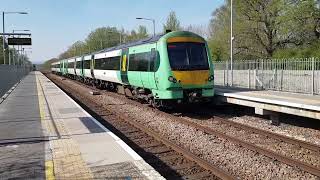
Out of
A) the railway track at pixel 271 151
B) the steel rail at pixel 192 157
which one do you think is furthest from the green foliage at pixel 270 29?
the steel rail at pixel 192 157

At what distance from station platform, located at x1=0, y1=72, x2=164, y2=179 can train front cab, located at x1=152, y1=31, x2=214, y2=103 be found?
322cm

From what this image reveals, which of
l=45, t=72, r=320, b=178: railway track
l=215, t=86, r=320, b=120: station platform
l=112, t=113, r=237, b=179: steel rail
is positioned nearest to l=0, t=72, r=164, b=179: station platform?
l=112, t=113, r=237, b=179: steel rail

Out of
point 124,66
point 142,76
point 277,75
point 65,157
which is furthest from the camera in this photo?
point 277,75

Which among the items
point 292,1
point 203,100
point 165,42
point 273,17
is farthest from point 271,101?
point 273,17

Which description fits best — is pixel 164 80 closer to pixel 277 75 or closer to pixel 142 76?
pixel 142 76

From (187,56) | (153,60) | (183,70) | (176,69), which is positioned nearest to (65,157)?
(176,69)

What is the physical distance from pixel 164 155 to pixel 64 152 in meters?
2.16

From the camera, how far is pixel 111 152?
9281 millimetres

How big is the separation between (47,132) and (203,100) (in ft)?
22.2

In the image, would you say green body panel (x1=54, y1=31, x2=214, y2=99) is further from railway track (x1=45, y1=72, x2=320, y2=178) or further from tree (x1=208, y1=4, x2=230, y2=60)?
tree (x1=208, y1=4, x2=230, y2=60)

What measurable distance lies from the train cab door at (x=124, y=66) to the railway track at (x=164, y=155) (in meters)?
6.63

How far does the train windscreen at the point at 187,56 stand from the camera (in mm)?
16656

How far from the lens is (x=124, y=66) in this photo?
880 inches

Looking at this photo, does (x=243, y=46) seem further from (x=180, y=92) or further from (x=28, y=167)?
(x=28, y=167)
